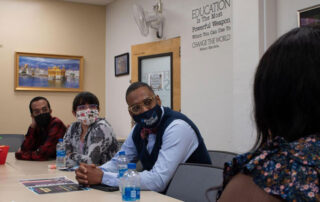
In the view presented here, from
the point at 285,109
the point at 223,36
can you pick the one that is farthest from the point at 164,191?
the point at 223,36

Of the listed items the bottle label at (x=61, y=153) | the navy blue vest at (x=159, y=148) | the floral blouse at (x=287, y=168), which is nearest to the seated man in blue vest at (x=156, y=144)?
the navy blue vest at (x=159, y=148)

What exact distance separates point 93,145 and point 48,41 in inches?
135

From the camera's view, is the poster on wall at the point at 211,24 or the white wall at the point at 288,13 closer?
the white wall at the point at 288,13

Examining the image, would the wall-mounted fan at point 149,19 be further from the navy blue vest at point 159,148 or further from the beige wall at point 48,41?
the navy blue vest at point 159,148

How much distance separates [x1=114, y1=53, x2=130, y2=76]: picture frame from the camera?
579cm

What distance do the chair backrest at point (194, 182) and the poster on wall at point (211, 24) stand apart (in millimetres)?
2176

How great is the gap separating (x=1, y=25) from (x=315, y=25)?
5.65 m

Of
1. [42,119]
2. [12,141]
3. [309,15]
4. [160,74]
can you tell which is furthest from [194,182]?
[12,141]

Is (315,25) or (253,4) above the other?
(253,4)

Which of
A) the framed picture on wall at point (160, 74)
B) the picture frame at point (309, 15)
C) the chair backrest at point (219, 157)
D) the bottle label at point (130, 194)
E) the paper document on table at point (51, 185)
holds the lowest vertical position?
the paper document on table at point (51, 185)

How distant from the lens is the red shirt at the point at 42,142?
3648 millimetres

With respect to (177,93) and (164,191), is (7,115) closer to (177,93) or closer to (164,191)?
(177,93)

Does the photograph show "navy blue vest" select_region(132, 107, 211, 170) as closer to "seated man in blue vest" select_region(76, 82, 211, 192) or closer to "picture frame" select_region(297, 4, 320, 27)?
"seated man in blue vest" select_region(76, 82, 211, 192)

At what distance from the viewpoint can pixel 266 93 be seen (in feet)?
2.92
